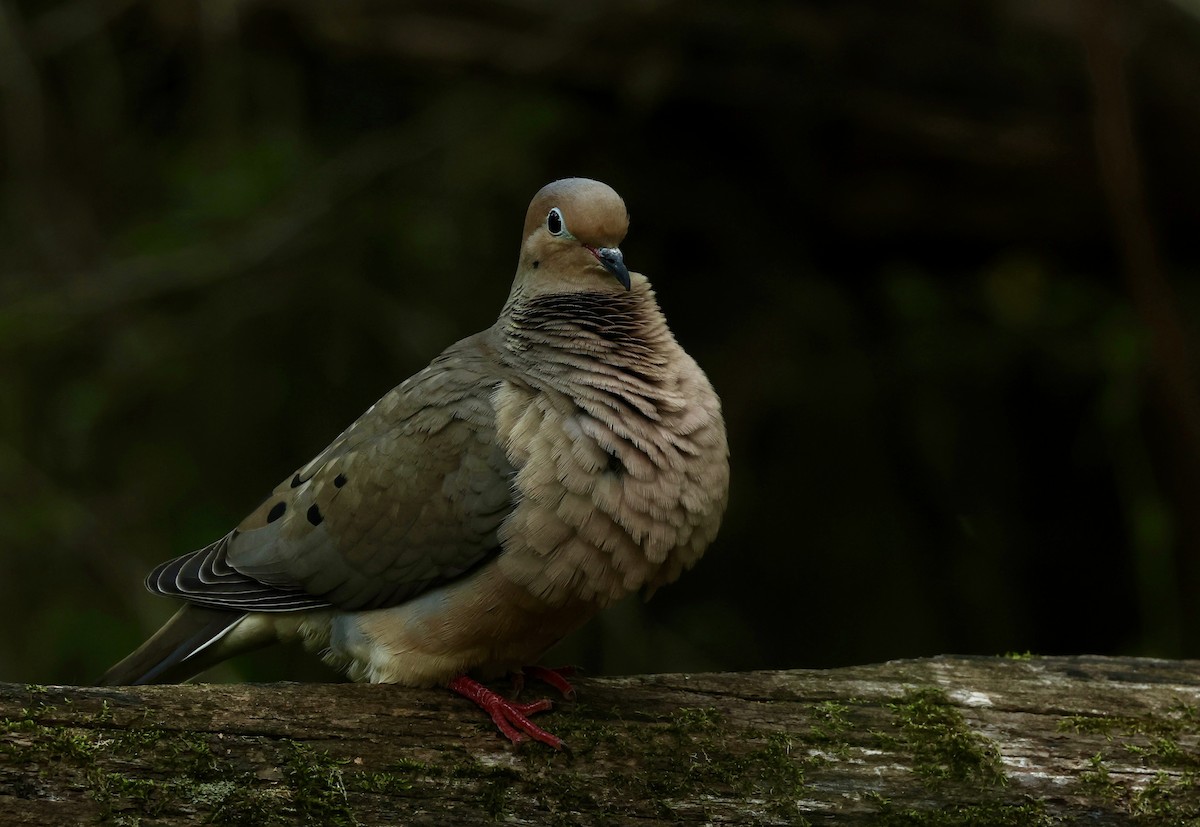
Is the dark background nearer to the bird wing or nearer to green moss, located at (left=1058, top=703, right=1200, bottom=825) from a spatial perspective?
the bird wing

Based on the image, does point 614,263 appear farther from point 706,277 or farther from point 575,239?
point 706,277

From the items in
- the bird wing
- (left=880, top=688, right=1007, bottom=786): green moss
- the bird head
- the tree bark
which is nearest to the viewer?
the tree bark

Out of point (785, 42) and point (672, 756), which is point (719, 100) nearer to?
point (785, 42)

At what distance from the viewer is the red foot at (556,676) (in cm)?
289

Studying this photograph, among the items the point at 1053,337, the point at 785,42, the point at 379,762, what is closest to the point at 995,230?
the point at 1053,337

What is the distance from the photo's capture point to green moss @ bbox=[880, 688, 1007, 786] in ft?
8.79

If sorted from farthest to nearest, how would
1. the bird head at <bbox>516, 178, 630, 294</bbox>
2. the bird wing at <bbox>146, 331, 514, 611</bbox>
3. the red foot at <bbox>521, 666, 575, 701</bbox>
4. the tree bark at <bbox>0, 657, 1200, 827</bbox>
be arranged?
1. the bird head at <bbox>516, 178, 630, 294</bbox>
2. the red foot at <bbox>521, 666, 575, 701</bbox>
3. the bird wing at <bbox>146, 331, 514, 611</bbox>
4. the tree bark at <bbox>0, 657, 1200, 827</bbox>

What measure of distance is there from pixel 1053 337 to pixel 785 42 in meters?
1.49

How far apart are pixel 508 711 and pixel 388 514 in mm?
535

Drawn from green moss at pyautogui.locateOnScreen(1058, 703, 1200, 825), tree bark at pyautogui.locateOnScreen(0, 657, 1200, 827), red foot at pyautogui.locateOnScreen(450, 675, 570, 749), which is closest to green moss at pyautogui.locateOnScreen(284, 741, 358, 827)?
tree bark at pyautogui.locateOnScreen(0, 657, 1200, 827)

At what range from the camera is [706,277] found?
17.6 feet

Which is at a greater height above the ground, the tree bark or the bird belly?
the bird belly

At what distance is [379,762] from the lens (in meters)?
2.44

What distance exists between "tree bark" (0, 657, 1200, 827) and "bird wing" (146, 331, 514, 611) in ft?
1.00
